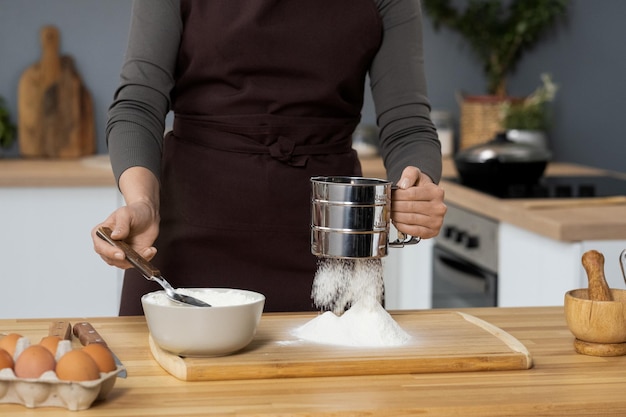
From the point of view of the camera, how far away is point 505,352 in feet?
3.65

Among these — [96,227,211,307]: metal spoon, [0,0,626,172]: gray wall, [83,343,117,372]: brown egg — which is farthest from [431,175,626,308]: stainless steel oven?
[83,343,117,372]: brown egg

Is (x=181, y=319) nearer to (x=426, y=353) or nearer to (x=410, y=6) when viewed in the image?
(x=426, y=353)

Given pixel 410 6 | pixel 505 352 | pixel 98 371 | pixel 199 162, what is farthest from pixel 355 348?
pixel 410 6

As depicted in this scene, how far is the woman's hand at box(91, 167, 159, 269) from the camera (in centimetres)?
116

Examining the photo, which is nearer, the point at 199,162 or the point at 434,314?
the point at 434,314

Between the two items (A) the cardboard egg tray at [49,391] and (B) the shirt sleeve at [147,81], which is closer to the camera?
(A) the cardboard egg tray at [49,391]

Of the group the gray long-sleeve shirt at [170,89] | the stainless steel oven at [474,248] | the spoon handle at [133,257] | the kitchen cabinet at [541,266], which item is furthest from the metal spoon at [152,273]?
the stainless steel oven at [474,248]

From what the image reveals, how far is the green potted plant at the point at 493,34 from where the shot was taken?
3.37 m

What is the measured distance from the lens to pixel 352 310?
1.20 meters

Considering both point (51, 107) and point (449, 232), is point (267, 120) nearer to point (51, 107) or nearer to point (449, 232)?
point (449, 232)

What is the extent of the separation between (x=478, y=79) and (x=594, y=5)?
1.60ft

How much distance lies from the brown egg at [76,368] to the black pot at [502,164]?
1.82 metres

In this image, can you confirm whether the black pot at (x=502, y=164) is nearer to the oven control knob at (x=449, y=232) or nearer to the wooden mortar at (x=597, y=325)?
the oven control knob at (x=449, y=232)

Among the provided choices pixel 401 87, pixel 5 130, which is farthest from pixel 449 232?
pixel 5 130
